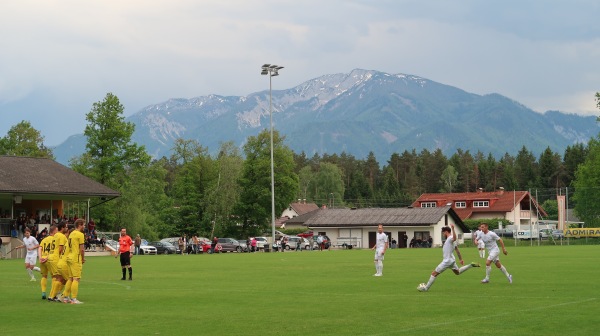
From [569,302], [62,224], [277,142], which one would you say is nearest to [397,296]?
[569,302]

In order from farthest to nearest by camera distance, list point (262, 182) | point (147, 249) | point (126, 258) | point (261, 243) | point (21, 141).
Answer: point (262, 182)
point (21, 141)
point (261, 243)
point (147, 249)
point (126, 258)

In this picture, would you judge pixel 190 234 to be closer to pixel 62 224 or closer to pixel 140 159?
pixel 140 159

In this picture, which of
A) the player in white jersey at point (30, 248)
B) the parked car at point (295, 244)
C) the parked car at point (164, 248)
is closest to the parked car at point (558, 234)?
the parked car at point (295, 244)

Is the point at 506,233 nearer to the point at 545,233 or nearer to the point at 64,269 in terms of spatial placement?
the point at 545,233

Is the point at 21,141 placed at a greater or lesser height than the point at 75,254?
greater

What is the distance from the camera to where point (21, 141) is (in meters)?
95.5

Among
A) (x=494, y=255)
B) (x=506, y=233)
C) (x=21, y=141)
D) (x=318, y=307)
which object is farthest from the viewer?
(x=506, y=233)

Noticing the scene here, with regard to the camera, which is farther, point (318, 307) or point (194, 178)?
point (194, 178)

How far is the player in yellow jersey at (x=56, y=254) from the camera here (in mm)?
20609

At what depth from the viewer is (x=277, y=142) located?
370 ft

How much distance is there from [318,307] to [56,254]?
21.4 feet

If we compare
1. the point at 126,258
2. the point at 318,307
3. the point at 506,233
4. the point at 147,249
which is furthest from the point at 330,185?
the point at 318,307

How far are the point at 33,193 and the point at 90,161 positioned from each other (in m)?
19.0

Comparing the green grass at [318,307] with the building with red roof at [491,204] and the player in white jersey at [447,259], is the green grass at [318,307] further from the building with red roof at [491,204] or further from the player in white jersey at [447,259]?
the building with red roof at [491,204]
